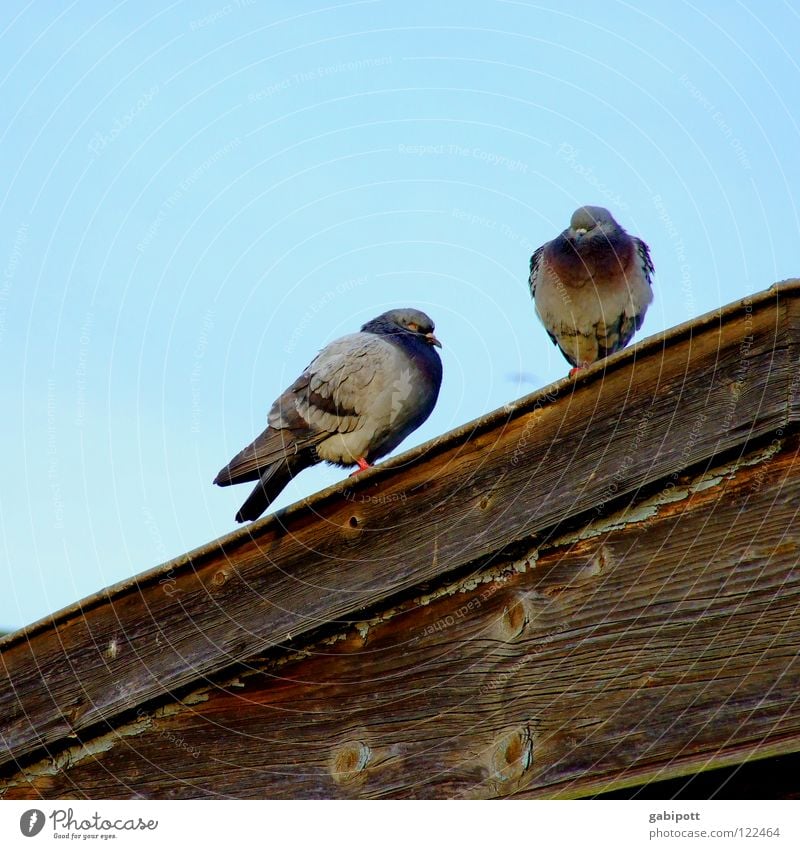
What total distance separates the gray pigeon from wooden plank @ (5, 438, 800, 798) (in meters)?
3.49

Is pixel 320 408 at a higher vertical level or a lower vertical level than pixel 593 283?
lower

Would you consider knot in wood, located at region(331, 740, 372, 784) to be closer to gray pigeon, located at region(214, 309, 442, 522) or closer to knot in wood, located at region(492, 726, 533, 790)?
knot in wood, located at region(492, 726, 533, 790)

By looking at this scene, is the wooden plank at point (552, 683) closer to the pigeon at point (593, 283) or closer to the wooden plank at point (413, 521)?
the wooden plank at point (413, 521)

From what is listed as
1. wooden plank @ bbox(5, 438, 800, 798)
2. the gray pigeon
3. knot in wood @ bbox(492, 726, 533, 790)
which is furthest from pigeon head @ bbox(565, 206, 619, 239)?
knot in wood @ bbox(492, 726, 533, 790)

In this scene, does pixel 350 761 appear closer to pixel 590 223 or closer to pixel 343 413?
pixel 343 413

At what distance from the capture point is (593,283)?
7551 mm

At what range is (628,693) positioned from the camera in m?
2.19

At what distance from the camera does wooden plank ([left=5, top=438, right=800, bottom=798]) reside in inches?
81.9

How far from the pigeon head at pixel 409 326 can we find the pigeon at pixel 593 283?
119cm

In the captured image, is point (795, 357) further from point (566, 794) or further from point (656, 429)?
point (566, 794)

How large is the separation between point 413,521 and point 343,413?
371cm

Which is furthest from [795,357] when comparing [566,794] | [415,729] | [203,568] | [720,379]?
[203,568]

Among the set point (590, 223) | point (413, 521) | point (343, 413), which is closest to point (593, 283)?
point (590, 223)
